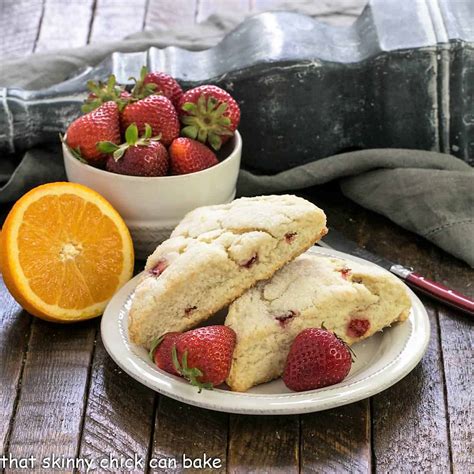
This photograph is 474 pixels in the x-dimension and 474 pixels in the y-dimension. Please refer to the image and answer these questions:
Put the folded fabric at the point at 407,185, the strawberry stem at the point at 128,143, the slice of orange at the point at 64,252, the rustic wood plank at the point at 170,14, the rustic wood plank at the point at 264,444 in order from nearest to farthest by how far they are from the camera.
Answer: the rustic wood plank at the point at 264,444
the slice of orange at the point at 64,252
the strawberry stem at the point at 128,143
the folded fabric at the point at 407,185
the rustic wood plank at the point at 170,14

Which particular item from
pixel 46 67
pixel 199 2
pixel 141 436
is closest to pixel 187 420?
pixel 141 436

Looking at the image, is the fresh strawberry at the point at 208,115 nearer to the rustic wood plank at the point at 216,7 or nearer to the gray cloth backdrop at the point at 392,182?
the gray cloth backdrop at the point at 392,182

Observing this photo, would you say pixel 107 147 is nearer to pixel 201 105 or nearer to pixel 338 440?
pixel 201 105

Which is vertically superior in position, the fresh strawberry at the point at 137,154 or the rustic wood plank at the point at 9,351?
the fresh strawberry at the point at 137,154

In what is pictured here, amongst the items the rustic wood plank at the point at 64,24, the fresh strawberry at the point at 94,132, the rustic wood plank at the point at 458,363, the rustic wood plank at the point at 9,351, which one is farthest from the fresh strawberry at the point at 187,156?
the rustic wood plank at the point at 64,24

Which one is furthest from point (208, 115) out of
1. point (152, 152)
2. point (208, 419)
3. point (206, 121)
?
point (208, 419)

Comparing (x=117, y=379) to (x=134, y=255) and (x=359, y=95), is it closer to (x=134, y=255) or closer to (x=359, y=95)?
(x=134, y=255)

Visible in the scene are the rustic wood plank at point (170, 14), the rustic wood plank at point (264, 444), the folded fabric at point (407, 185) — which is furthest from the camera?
the rustic wood plank at point (170, 14)
